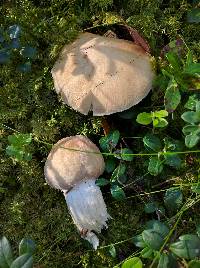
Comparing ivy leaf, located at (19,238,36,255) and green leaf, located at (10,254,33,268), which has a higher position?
green leaf, located at (10,254,33,268)

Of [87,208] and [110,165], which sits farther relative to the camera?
[110,165]

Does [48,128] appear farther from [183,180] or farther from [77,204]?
[183,180]

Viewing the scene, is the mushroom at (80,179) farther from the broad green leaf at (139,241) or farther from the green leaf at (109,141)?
the broad green leaf at (139,241)

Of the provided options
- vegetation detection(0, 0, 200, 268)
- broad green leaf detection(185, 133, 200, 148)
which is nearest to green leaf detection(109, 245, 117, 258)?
vegetation detection(0, 0, 200, 268)

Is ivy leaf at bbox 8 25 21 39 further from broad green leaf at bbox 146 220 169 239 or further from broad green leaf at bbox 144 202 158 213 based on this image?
broad green leaf at bbox 146 220 169 239

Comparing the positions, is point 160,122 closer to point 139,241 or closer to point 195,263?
point 139,241

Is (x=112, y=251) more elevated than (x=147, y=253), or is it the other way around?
(x=147, y=253)

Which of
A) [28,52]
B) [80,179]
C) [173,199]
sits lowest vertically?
→ [173,199]

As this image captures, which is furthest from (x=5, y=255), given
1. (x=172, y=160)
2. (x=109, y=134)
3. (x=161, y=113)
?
(x=161, y=113)
